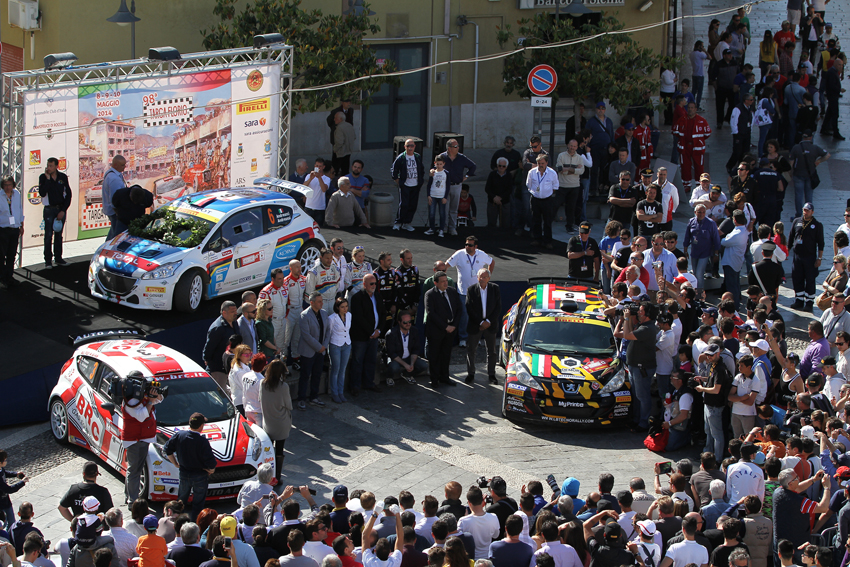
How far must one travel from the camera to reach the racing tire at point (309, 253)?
58.1 feet

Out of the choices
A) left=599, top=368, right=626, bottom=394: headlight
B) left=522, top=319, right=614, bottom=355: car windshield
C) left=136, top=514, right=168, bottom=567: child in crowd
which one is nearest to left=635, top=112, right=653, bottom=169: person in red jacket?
left=522, top=319, right=614, bottom=355: car windshield

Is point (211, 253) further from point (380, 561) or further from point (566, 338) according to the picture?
point (380, 561)

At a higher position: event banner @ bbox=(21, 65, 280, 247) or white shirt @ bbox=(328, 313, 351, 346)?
event banner @ bbox=(21, 65, 280, 247)

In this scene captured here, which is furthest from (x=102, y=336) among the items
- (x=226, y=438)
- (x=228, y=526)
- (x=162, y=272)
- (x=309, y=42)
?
(x=309, y=42)

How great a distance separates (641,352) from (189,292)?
683 centimetres

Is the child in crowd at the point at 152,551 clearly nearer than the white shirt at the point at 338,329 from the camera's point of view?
Yes

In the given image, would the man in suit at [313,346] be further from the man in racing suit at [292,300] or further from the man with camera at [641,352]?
the man with camera at [641,352]

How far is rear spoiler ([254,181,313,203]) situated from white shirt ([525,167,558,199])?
13.8 ft

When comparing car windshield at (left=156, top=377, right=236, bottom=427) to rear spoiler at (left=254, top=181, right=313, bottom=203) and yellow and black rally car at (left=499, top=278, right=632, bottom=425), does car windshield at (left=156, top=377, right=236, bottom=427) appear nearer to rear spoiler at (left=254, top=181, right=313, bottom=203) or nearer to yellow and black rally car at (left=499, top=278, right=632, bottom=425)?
yellow and black rally car at (left=499, top=278, right=632, bottom=425)

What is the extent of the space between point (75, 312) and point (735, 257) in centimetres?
1057

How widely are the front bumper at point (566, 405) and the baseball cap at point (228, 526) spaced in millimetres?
6080

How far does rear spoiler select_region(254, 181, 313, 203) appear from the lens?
18891 mm

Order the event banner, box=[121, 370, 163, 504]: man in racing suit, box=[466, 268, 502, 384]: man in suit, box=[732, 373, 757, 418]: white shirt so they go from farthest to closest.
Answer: the event banner, box=[466, 268, 502, 384]: man in suit, box=[732, 373, 757, 418]: white shirt, box=[121, 370, 163, 504]: man in racing suit

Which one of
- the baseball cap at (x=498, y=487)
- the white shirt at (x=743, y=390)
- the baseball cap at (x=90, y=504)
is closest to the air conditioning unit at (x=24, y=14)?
the baseball cap at (x=90, y=504)
